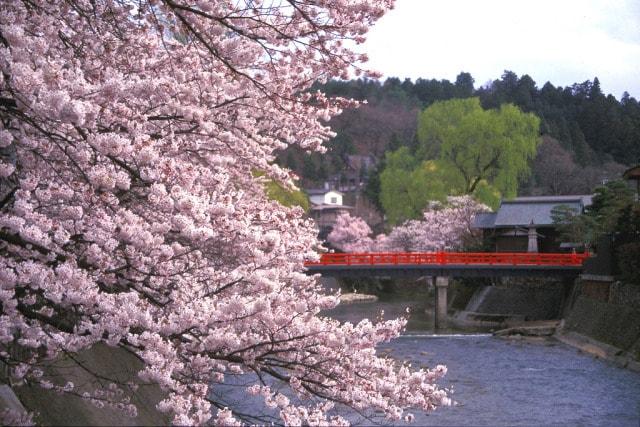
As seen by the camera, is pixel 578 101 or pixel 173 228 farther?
pixel 578 101

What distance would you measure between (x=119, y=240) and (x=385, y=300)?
48845mm

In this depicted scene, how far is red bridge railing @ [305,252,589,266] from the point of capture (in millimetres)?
38500

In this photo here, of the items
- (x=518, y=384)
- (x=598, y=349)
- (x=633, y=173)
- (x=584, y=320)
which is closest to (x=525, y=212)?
(x=633, y=173)

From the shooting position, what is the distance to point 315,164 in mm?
102688

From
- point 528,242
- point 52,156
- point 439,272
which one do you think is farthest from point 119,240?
point 528,242

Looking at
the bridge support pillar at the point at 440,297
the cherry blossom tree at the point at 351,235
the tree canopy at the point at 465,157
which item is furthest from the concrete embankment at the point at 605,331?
the cherry blossom tree at the point at 351,235

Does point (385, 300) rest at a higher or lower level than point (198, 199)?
lower

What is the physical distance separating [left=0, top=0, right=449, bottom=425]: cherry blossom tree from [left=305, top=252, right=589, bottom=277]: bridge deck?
29511 millimetres

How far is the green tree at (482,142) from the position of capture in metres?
47.4

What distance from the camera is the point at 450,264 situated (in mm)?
39344

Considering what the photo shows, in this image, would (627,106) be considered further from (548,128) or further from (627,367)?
(627,367)

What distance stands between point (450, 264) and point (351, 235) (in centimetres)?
2883

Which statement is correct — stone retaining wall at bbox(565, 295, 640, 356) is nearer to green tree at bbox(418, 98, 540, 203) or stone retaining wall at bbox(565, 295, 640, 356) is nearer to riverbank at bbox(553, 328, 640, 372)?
riverbank at bbox(553, 328, 640, 372)

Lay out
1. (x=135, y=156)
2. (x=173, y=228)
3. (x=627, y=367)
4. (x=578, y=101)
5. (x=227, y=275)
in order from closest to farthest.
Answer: (x=135, y=156), (x=173, y=228), (x=227, y=275), (x=627, y=367), (x=578, y=101)
